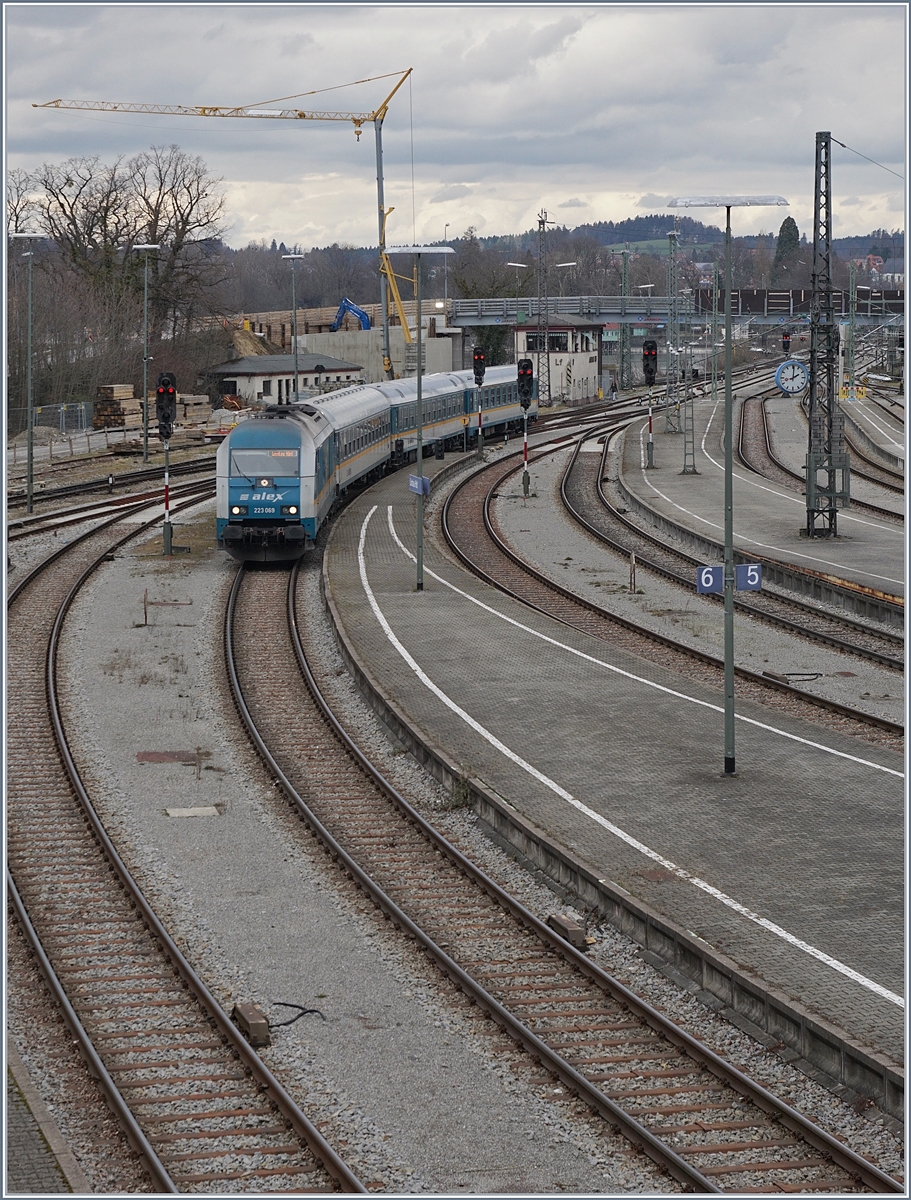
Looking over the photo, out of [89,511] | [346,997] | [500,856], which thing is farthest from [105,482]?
[346,997]

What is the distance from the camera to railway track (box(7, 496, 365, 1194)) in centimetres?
1037

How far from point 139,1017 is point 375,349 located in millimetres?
96796

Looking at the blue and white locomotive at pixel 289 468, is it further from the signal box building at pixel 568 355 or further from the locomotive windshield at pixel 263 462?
the signal box building at pixel 568 355

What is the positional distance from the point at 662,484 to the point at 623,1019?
41840 millimetres

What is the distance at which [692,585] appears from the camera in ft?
116

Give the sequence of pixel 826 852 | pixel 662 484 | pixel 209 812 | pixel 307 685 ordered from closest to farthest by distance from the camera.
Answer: pixel 826 852, pixel 209 812, pixel 307 685, pixel 662 484

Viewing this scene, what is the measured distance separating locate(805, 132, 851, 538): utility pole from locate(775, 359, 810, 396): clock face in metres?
23.8

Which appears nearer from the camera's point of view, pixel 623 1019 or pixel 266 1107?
pixel 266 1107

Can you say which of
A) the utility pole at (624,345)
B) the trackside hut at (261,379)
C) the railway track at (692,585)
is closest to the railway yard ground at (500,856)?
the railway track at (692,585)

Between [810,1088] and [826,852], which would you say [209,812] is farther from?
[810,1088]

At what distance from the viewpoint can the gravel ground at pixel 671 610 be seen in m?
25.9

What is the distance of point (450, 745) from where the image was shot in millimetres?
20375

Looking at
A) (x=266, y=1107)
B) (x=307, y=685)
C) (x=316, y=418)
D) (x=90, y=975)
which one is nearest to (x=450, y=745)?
(x=307, y=685)

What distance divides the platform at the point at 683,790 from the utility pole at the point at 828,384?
42.4 feet
